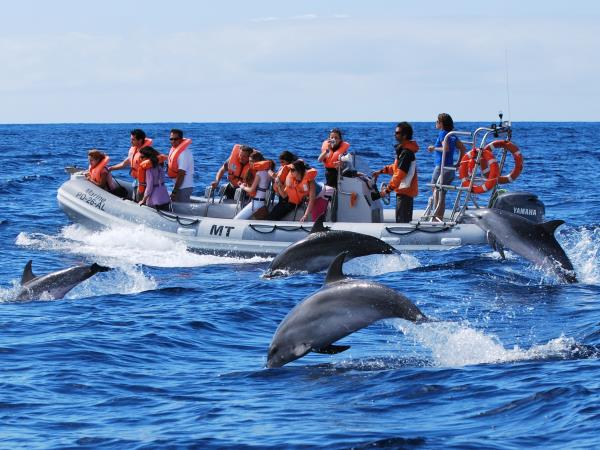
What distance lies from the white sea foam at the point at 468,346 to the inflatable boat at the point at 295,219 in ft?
21.2

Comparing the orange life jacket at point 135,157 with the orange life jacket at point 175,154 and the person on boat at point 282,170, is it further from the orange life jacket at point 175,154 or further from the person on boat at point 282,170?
the person on boat at point 282,170

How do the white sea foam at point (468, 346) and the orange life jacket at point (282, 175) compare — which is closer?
the white sea foam at point (468, 346)

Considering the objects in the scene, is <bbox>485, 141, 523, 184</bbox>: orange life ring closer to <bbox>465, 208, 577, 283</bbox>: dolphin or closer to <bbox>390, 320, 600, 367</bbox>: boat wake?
<bbox>465, 208, 577, 283</bbox>: dolphin

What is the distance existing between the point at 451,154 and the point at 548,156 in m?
43.3

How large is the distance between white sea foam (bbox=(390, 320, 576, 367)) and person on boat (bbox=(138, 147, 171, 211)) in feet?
30.7

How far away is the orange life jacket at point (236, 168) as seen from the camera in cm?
2045

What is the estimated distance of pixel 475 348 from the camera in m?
10.9

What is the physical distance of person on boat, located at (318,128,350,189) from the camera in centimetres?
1922

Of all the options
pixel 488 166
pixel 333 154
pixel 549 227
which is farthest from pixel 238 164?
pixel 549 227

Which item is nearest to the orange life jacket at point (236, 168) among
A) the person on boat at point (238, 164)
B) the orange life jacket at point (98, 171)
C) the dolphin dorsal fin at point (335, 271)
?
the person on boat at point (238, 164)

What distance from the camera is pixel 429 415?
8.79 meters

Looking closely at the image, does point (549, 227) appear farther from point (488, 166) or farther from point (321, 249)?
point (488, 166)

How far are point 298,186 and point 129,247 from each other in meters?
3.50

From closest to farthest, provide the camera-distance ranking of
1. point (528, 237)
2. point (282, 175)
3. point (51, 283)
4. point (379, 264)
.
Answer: point (51, 283)
point (528, 237)
point (379, 264)
point (282, 175)
